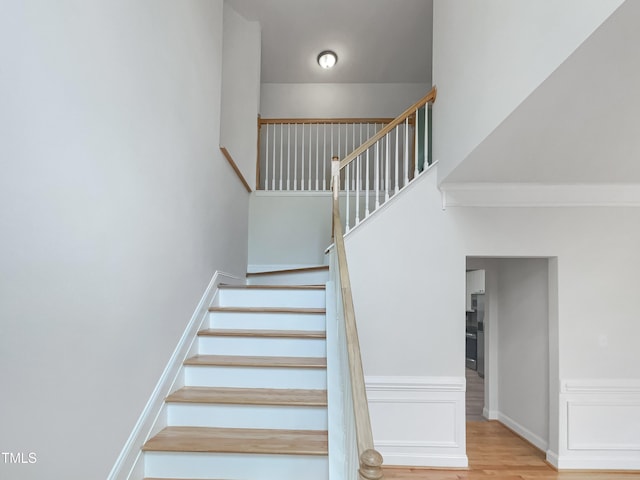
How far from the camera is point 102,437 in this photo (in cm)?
174

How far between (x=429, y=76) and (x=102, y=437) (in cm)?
608

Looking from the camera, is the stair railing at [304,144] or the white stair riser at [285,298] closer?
the white stair riser at [285,298]

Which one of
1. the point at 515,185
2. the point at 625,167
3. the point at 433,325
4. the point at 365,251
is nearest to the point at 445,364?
the point at 433,325

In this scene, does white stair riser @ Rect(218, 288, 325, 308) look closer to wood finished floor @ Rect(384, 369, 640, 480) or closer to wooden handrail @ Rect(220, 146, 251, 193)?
wooden handrail @ Rect(220, 146, 251, 193)

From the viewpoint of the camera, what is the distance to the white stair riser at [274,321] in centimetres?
312

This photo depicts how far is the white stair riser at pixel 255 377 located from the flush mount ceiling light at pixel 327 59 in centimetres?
460

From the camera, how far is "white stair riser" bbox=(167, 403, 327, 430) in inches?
92.4

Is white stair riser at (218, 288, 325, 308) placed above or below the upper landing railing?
below

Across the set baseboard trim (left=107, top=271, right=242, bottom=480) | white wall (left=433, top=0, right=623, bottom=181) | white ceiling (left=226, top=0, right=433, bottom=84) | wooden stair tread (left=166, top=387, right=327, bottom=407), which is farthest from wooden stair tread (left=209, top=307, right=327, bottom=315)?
white ceiling (left=226, top=0, right=433, bottom=84)

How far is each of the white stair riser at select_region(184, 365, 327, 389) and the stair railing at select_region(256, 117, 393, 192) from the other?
317 cm

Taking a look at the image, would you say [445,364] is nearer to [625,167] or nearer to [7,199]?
[625,167]

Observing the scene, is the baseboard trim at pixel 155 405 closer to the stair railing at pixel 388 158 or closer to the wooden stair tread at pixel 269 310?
the wooden stair tread at pixel 269 310

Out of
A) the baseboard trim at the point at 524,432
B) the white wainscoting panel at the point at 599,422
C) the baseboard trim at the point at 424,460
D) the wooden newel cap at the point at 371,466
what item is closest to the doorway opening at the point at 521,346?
the baseboard trim at the point at 524,432

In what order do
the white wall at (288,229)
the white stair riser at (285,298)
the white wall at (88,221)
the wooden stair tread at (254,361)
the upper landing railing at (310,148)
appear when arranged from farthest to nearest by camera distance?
the upper landing railing at (310,148) < the white wall at (288,229) < the white stair riser at (285,298) < the wooden stair tread at (254,361) < the white wall at (88,221)
